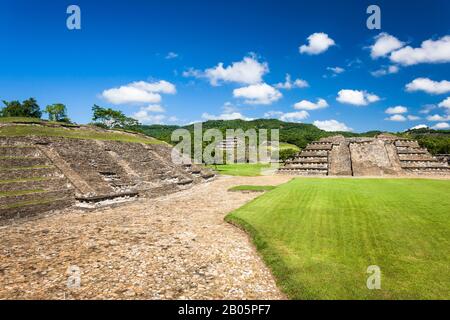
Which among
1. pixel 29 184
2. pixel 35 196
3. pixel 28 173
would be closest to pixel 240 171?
pixel 28 173

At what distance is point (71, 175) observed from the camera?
24.8 metres

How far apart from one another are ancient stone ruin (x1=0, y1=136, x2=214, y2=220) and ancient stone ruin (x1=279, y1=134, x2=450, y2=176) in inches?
1058

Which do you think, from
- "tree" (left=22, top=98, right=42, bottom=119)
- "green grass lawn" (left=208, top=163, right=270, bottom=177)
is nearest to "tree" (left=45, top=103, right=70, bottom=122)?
"tree" (left=22, top=98, right=42, bottom=119)

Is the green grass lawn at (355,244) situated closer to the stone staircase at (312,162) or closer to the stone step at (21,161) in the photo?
the stone step at (21,161)

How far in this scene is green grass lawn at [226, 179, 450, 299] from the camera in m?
8.79

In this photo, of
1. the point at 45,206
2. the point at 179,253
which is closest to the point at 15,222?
the point at 45,206

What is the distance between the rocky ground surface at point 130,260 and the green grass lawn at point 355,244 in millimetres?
1153

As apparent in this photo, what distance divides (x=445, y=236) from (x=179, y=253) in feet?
39.1

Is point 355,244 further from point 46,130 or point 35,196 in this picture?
point 46,130

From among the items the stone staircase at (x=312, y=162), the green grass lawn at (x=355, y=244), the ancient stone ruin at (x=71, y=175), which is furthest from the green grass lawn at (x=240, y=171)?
the green grass lawn at (x=355, y=244)

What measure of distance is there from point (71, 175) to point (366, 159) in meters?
48.3

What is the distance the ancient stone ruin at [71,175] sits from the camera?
67.3ft

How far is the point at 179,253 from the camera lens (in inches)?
507

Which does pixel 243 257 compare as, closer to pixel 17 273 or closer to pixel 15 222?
pixel 17 273
